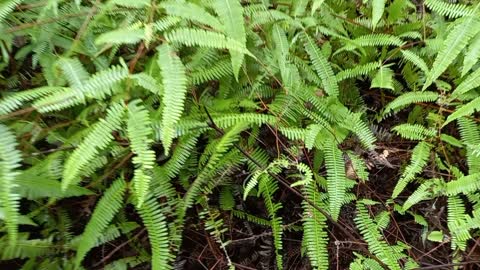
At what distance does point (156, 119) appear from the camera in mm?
2182

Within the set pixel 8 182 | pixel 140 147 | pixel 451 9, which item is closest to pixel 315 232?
pixel 140 147

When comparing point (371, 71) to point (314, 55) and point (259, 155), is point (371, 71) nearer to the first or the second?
point (314, 55)

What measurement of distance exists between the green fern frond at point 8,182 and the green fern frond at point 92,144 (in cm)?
19

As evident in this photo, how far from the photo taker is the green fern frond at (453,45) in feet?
7.98

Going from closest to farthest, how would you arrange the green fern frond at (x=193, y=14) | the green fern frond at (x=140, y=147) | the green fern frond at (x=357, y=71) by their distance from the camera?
the green fern frond at (x=140, y=147) → the green fern frond at (x=193, y=14) → the green fern frond at (x=357, y=71)

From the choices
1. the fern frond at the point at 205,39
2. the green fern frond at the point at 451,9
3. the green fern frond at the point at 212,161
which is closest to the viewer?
the fern frond at the point at 205,39

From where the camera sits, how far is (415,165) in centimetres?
243

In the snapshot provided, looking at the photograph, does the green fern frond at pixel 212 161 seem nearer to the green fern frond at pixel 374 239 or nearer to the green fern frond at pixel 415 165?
the green fern frond at pixel 374 239

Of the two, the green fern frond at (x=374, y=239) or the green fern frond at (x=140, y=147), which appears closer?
the green fern frond at (x=140, y=147)

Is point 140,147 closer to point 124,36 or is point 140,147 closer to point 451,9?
point 124,36

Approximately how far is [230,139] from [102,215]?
27.4 inches

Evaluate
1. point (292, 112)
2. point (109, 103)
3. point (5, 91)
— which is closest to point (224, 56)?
point (292, 112)

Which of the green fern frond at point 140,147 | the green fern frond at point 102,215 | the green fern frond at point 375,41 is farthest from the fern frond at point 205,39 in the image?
the green fern frond at point 375,41

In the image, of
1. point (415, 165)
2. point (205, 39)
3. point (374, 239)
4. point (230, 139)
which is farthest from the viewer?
point (415, 165)
